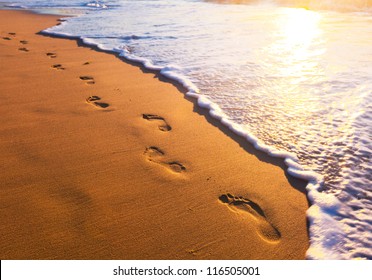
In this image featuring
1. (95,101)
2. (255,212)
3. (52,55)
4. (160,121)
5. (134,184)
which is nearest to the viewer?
(255,212)

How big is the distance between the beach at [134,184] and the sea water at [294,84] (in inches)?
7.9

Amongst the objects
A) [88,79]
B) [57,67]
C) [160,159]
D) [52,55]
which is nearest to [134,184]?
[160,159]

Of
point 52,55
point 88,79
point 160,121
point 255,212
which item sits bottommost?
point 255,212

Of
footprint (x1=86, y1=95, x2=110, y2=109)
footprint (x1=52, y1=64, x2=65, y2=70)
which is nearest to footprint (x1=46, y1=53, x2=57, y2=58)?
footprint (x1=52, y1=64, x2=65, y2=70)

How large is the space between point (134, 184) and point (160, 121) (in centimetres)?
103

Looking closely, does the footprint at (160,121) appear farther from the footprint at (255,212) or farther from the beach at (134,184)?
the footprint at (255,212)

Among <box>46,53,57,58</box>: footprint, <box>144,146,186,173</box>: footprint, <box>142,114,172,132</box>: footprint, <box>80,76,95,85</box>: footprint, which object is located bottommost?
<box>144,146,186,173</box>: footprint

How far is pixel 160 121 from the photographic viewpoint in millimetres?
3115

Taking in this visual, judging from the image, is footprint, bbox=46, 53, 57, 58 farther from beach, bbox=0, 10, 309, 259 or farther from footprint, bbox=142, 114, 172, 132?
footprint, bbox=142, 114, 172, 132

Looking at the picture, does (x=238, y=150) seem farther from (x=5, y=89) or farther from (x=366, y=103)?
(x=5, y=89)

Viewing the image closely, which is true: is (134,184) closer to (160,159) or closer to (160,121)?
(160,159)

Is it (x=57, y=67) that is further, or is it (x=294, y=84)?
(x=57, y=67)

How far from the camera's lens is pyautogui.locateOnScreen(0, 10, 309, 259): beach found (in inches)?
71.0

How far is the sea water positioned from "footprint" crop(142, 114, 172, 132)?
559mm
